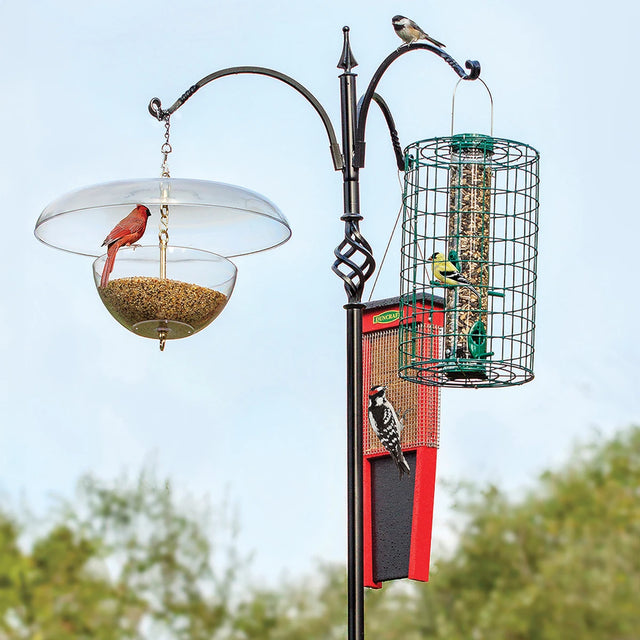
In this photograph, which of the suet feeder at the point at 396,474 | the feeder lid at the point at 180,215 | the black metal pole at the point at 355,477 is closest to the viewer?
the black metal pole at the point at 355,477

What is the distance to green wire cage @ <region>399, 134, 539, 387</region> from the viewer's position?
365cm

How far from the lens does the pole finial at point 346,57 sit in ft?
11.4

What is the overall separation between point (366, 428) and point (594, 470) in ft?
34.5

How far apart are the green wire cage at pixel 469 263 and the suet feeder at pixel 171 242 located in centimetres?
48

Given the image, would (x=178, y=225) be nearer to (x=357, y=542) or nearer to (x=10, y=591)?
(x=357, y=542)

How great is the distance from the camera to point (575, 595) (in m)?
12.2

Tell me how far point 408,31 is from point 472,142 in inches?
18.2

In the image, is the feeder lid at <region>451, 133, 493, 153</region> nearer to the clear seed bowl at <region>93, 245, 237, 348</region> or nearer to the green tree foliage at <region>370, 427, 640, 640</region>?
the clear seed bowl at <region>93, 245, 237, 348</region>

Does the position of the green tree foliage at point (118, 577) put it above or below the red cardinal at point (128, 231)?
below

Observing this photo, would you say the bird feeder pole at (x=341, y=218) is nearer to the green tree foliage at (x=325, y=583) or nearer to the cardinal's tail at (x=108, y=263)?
the cardinal's tail at (x=108, y=263)

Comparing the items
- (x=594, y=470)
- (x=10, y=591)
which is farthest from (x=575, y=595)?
(x=10, y=591)

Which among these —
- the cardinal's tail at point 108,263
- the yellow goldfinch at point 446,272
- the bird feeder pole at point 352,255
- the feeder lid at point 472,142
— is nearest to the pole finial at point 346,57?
the bird feeder pole at point 352,255

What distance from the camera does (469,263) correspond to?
152 inches

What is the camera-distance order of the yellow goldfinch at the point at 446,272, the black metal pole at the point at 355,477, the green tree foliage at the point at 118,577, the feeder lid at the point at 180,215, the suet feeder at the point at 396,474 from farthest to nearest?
1. the green tree foliage at the point at 118,577
2. the yellow goldfinch at the point at 446,272
3. the suet feeder at the point at 396,474
4. the feeder lid at the point at 180,215
5. the black metal pole at the point at 355,477
